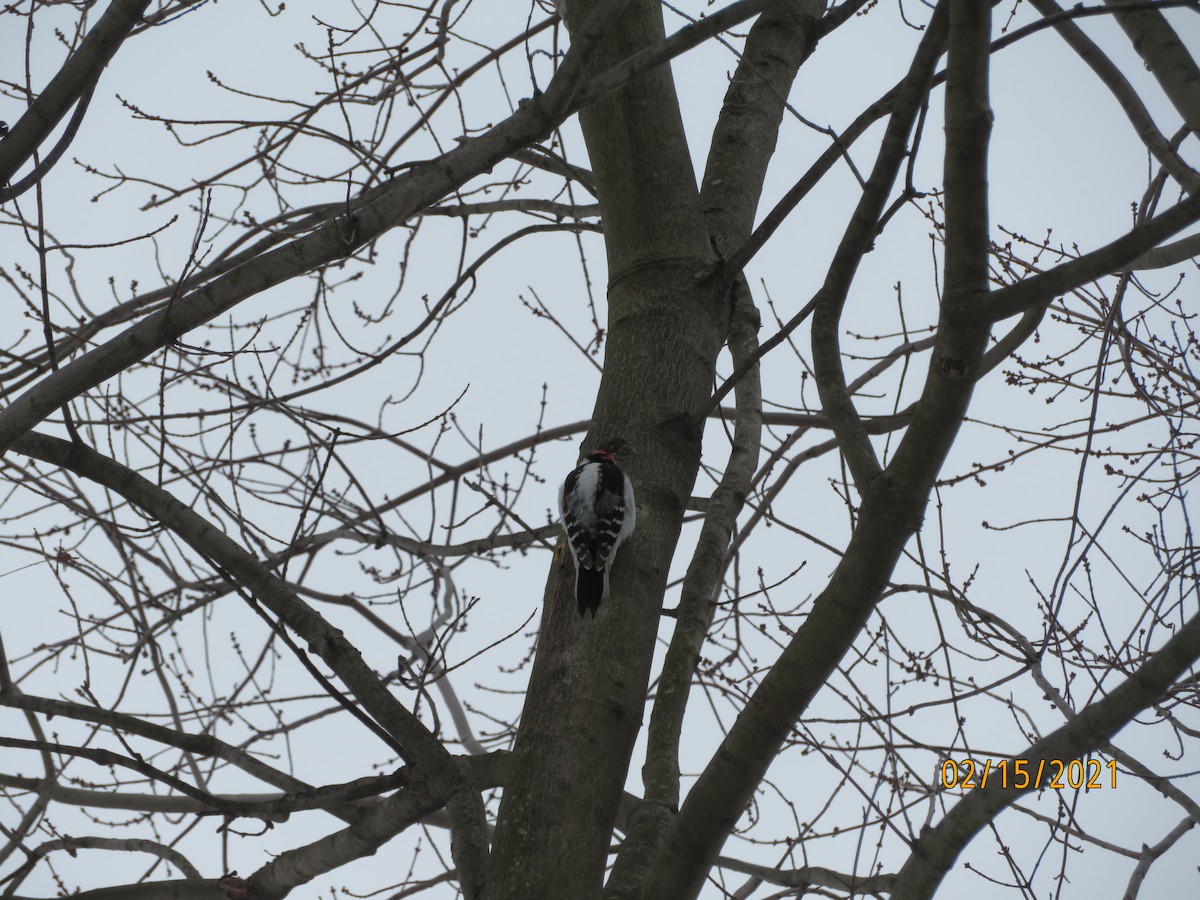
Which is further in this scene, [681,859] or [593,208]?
[593,208]

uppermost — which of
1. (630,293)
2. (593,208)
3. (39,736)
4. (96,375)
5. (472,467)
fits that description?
(593,208)

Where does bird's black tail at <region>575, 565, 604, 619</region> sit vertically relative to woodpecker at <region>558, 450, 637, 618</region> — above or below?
below

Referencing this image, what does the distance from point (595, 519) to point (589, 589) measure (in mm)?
679

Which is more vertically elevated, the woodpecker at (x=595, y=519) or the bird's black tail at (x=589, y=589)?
the woodpecker at (x=595, y=519)

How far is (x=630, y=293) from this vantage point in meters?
3.29

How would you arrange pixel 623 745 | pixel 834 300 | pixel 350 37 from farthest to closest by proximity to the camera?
pixel 350 37 → pixel 834 300 → pixel 623 745

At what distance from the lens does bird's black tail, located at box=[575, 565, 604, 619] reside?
2705mm

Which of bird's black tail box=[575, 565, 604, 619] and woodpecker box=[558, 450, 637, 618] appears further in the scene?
woodpecker box=[558, 450, 637, 618]

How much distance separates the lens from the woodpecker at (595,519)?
282cm

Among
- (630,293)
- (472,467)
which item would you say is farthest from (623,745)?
(472,467)

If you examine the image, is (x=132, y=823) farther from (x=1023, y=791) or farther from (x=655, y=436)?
(x=1023, y=791)

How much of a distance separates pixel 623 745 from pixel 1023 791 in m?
0.89

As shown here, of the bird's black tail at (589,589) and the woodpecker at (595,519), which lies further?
the woodpecker at (595,519)

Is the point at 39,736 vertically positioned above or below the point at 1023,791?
above
